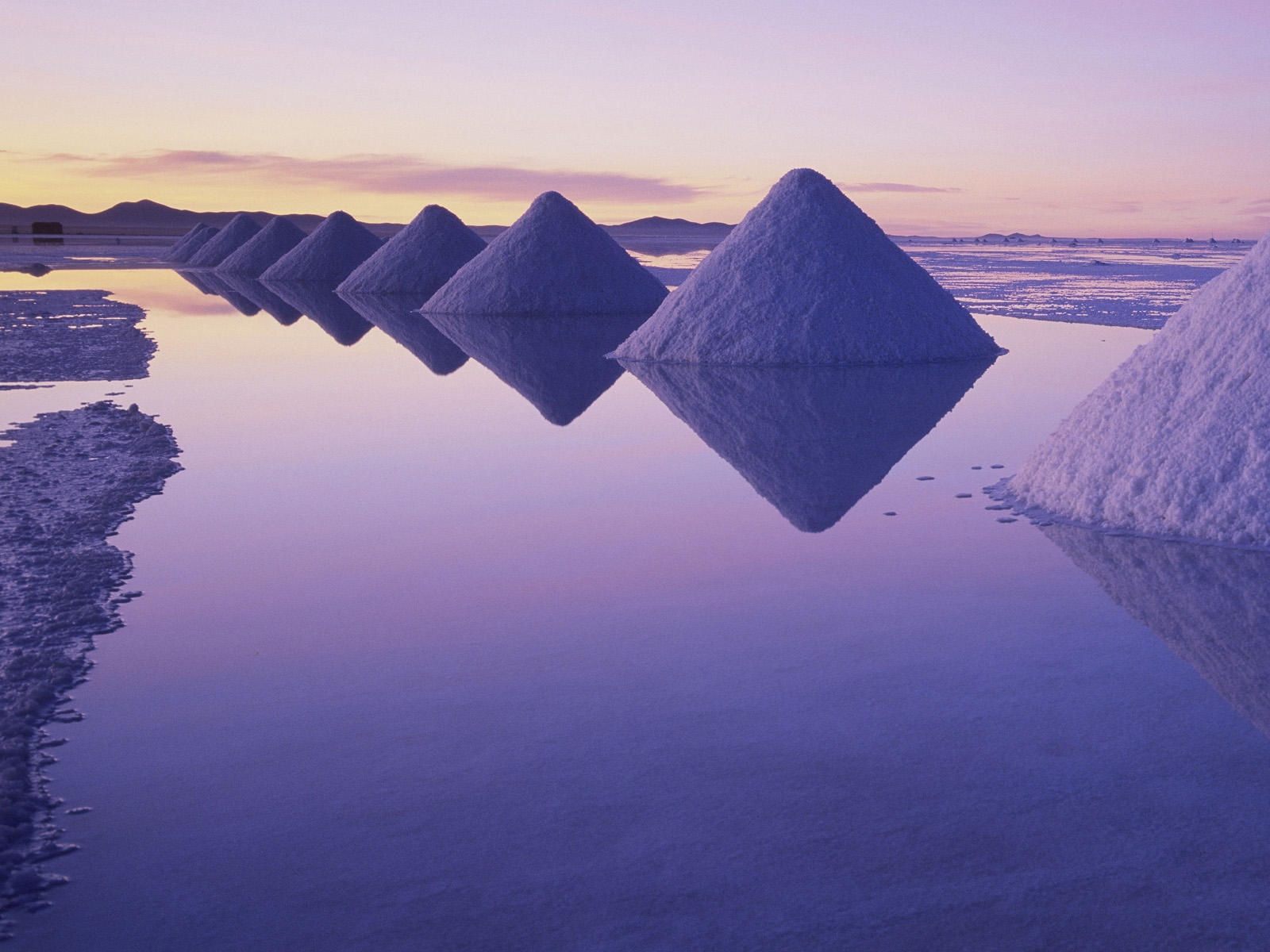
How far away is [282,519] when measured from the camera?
7.60m

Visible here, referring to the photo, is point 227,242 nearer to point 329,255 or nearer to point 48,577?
point 329,255

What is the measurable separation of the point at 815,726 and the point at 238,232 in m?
62.5

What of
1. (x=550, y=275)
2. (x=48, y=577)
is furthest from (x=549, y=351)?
(x=48, y=577)

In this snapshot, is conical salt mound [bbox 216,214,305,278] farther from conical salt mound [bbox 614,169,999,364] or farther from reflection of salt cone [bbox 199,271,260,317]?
conical salt mound [bbox 614,169,999,364]

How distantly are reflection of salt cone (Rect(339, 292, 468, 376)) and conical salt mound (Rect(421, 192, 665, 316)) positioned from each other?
1545mm

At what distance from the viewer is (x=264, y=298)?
35.5m

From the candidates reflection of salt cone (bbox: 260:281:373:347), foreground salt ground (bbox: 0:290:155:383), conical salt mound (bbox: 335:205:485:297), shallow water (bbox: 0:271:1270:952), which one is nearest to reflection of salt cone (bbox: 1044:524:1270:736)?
shallow water (bbox: 0:271:1270:952)

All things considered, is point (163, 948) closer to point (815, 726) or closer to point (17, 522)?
point (815, 726)

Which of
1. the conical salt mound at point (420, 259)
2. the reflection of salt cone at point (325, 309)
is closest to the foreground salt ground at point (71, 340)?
the reflection of salt cone at point (325, 309)

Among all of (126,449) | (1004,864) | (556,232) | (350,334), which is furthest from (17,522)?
(556,232)

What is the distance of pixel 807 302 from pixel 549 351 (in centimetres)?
480

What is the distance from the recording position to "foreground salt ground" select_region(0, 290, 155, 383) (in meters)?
15.9

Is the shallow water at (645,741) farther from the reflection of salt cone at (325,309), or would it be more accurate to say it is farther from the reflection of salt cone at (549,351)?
the reflection of salt cone at (325,309)

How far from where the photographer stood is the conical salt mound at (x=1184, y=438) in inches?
272
